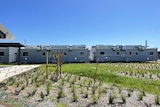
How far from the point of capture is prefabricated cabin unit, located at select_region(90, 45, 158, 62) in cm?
4136

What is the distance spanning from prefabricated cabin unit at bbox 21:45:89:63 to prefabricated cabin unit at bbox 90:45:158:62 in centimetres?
276

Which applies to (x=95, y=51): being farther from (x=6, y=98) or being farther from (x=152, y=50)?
(x=6, y=98)

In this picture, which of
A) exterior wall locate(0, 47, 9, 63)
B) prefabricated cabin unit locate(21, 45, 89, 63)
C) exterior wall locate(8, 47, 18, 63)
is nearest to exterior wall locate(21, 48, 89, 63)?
prefabricated cabin unit locate(21, 45, 89, 63)

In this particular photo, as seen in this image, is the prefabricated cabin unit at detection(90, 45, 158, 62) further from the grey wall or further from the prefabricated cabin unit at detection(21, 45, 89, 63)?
the prefabricated cabin unit at detection(21, 45, 89, 63)

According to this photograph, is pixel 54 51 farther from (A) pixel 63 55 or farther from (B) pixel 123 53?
(B) pixel 123 53

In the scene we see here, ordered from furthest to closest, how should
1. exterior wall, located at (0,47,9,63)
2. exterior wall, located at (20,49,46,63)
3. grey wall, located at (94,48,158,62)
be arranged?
1. grey wall, located at (94,48,158,62)
2. exterior wall, located at (20,49,46,63)
3. exterior wall, located at (0,47,9,63)

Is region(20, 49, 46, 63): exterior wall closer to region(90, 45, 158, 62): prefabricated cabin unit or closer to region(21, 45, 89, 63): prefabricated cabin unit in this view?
region(21, 45, 89, 63): prefabricated cabin unit

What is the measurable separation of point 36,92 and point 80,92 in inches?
75.2

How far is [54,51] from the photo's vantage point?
39.4 metres

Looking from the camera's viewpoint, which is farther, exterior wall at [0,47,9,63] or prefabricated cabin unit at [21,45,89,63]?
prefabricated cabin unit at [21,45,89,63]

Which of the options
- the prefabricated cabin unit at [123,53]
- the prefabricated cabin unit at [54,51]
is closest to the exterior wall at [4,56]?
the prefabricated cabin unit at [54,51]

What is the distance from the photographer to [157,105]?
845 cm

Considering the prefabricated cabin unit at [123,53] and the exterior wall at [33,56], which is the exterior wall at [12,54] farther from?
the prefabricated cabin unit at [123,53]

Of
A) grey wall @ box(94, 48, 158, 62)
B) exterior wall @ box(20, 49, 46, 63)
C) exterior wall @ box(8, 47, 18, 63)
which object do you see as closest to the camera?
exterior wall @ box(8, 47, 18, 63)
